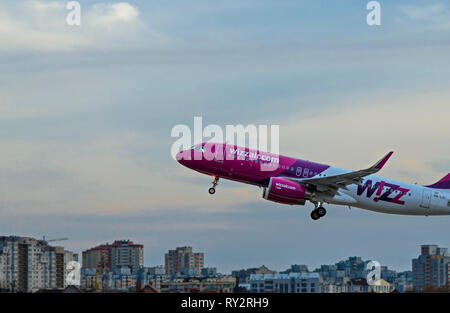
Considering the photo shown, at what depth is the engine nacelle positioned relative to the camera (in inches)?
2982

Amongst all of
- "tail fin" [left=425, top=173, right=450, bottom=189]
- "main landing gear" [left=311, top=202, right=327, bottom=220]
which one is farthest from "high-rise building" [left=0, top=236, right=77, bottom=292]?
"tail fin" [left=425, top=173, right=450, bottom=189]

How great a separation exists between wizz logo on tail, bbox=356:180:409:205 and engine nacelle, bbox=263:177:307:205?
642 cm

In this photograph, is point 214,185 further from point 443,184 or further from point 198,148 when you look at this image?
point 443,184

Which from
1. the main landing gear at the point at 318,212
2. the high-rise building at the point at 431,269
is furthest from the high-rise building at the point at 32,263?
the main landing gear at the point at 318,212

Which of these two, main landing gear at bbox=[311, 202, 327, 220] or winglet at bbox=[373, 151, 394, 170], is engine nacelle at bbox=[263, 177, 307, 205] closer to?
main landing gear at bbox=[311, 202, 327, 220]

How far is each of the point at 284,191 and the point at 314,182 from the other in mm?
3114

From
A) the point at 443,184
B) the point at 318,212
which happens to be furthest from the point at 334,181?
the point at 443,184

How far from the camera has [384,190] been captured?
81312 millimetres

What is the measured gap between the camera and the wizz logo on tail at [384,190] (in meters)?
80.9

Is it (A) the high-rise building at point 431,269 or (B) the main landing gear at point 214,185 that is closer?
(B) the main landing gear at point 214,185

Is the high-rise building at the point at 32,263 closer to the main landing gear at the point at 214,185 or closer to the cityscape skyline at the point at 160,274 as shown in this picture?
the cityscape skyline at the point at 160,274
